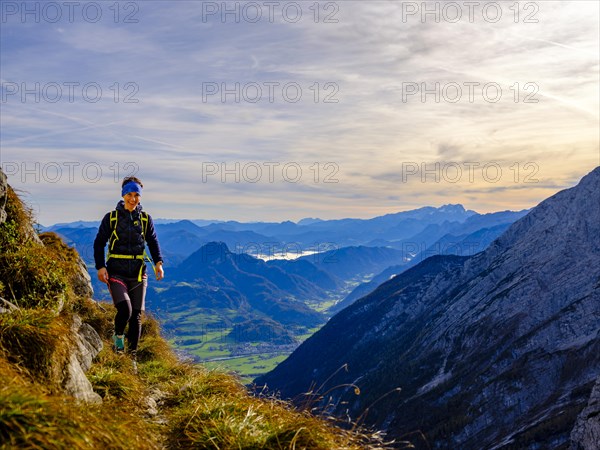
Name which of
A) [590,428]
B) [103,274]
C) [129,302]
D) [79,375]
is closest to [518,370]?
[590,428]

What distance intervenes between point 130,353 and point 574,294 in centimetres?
20099

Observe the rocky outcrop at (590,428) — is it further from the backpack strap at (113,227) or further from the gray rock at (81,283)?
the backpack strap at (113,227)

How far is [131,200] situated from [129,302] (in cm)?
268

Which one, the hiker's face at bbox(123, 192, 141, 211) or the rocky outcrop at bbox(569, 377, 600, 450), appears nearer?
the hiker's face at bbox(123, 192, 141, 211)

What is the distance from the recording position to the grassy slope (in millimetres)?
4727

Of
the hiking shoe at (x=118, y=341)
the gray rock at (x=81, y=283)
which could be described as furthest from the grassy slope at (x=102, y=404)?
the gray rock at (x=81, y=283)

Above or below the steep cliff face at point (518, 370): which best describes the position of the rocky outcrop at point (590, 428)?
above

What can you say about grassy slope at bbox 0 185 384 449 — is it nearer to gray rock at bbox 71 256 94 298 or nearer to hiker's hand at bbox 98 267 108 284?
hiker's hand at bbox 98 267 108 284

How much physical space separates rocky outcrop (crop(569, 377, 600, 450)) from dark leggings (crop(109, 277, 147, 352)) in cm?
5288

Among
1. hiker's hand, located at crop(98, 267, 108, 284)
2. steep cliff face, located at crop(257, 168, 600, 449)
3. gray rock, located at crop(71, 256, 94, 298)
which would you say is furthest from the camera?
steep cliff face, located at crop(257, 168, 600, 449)

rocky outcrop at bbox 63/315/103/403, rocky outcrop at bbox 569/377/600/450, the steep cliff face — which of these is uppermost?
rocky outcrop at bbox 63/315/103/403

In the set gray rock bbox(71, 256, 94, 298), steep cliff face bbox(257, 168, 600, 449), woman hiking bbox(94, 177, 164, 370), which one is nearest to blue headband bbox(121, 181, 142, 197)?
woman hiking bbox(94, 177, 164, 370)

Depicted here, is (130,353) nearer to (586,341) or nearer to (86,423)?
(86,423)

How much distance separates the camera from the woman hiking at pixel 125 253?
11.3 metres
